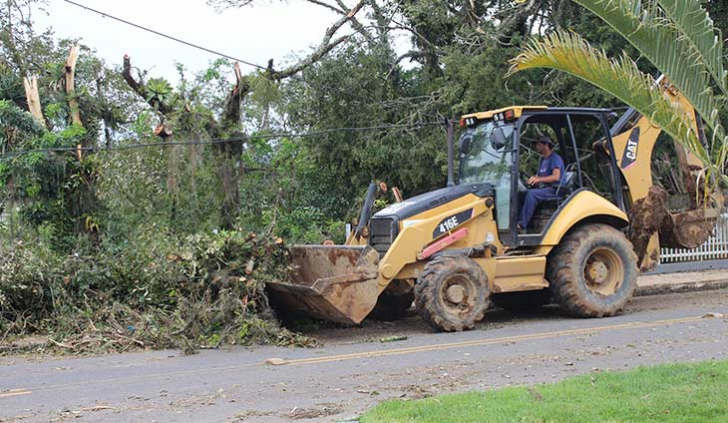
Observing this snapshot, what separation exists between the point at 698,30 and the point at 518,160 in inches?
204

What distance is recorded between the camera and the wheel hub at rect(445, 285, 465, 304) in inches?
436

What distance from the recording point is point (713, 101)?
7086 mm

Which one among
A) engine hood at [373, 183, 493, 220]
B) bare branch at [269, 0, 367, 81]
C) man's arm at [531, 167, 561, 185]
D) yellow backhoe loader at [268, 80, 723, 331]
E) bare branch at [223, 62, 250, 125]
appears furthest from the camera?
bare branch at [269, 0, 367, 81]

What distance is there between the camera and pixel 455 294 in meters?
11.1

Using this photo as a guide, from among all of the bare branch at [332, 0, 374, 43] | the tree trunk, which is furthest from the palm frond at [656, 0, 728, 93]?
the bare branch at [332, 0, 374, 43]

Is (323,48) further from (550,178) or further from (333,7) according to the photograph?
(550,178)

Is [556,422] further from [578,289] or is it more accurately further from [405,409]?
[578,289]

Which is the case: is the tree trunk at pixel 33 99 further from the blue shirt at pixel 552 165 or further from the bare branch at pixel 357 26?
the bare branch at pixel 357 26

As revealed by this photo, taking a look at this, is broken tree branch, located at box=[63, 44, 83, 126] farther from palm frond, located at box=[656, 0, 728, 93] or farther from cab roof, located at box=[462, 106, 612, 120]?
palm frond, located at box=[656, 0, 728, 93]

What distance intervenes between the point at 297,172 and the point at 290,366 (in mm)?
14953

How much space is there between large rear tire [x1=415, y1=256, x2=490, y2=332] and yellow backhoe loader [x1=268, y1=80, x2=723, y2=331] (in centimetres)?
2

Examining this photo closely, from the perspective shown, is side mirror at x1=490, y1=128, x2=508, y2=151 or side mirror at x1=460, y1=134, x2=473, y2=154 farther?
side mirror at x1=460, y1=134, x2=473, y2=154

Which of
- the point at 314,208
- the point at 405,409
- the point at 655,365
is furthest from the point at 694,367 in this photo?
the point at 314,208

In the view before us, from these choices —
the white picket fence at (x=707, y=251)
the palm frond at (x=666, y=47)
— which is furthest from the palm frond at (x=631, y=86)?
the white picket fence at (x=707, y=251)
